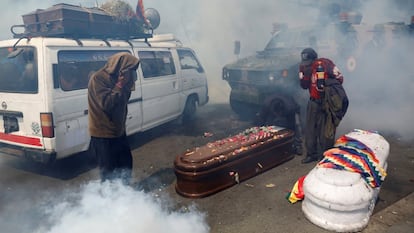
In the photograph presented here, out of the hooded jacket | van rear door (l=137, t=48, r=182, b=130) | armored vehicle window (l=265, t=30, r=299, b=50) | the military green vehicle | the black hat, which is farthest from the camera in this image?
armored vehicle window (l=265, t=30, r=299, b=50)

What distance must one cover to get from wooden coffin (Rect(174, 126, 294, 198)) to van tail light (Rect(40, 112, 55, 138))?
1890 millimetres

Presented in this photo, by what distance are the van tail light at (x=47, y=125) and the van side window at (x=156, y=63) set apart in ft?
7.54

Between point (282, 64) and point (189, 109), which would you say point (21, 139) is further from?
point (282, 64)

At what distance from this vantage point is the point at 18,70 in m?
4.79

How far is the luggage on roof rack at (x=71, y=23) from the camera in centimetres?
518

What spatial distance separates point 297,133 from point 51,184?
14.3 ft

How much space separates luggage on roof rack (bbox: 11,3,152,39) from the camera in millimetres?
5184

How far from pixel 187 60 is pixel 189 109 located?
126 cm

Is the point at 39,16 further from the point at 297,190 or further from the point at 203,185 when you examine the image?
the point at 297,190

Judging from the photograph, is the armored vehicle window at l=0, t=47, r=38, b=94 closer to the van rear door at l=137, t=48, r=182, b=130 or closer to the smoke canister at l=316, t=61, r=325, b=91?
the van rear door at l=137, t=48, r=182, b=130

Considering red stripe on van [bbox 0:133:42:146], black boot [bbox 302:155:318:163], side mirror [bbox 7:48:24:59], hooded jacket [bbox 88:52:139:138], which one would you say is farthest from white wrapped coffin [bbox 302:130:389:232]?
side mirror [bbox 7:48:24:59]

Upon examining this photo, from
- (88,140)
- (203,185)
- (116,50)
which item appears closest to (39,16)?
(116,50)

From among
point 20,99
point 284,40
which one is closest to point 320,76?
point 284,40

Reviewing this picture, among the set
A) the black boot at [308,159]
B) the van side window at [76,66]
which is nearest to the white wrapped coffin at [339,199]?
the black boot at [308,159]
